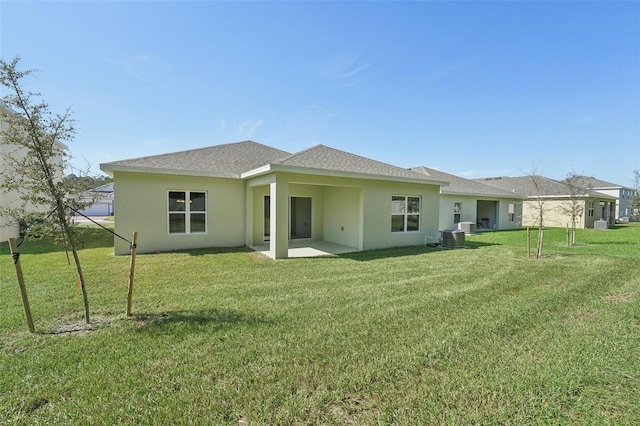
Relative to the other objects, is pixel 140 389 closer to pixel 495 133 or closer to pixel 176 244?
pixel 176 244

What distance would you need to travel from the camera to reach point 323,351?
3.48m

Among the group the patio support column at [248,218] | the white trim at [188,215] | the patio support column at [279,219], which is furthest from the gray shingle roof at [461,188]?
the white trim at [188,215]

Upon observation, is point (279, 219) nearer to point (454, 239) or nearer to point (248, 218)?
point (248, 218)

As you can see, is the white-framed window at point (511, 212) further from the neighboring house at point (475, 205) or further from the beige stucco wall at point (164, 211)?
the beige stucco wall at point (164, 211)

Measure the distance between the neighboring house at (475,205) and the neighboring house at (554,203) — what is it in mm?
1452

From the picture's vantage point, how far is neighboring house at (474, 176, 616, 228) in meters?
23.0

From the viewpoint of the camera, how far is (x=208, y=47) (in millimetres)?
10234

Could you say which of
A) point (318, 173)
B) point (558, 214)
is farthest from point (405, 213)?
point (558, 214)

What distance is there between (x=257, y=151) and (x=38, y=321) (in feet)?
39.7

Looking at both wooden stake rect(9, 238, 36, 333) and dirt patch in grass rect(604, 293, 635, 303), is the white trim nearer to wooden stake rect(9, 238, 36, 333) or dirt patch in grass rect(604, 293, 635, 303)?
wooden stake rect(9, 238, 36, 333)

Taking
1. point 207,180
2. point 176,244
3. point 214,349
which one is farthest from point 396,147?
point 214,349

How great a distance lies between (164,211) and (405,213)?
10.2m

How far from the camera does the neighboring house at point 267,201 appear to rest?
1000 cm

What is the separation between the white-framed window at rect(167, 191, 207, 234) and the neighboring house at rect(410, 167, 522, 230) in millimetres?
15441
